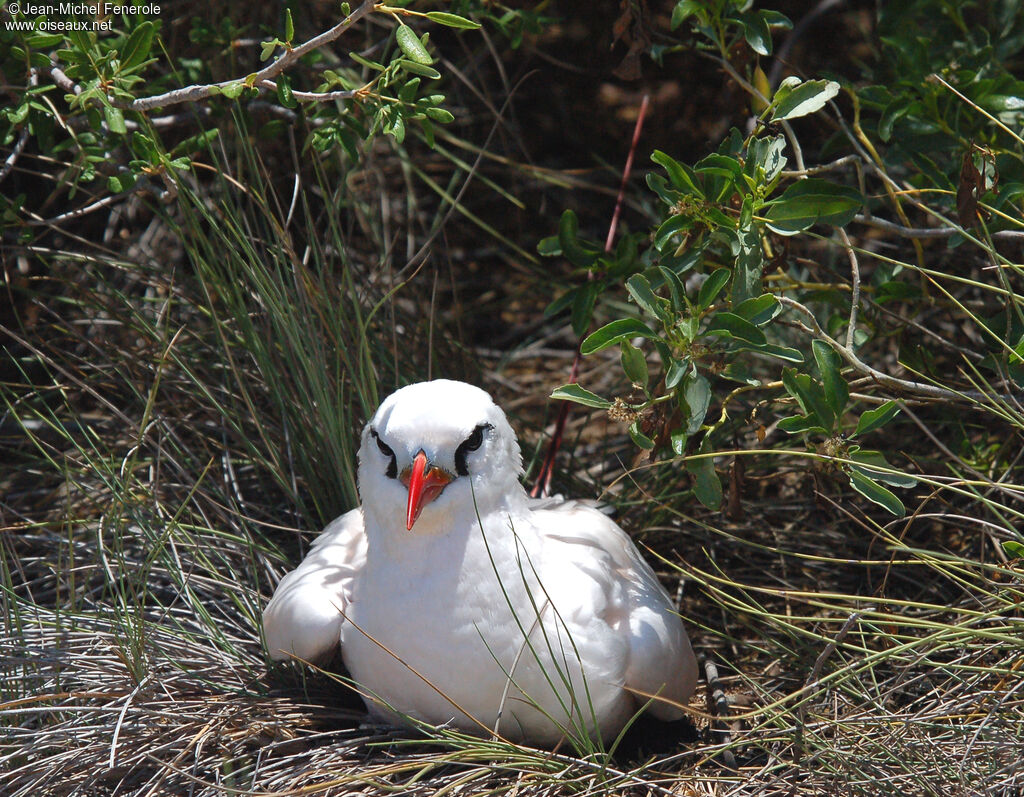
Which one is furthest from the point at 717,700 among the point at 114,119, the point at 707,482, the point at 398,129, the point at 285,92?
the point at 114,119

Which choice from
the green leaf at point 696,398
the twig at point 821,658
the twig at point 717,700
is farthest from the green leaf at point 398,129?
the twig at point 717,700

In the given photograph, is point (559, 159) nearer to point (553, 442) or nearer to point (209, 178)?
point (209, 178)

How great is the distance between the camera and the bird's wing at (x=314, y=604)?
248cm

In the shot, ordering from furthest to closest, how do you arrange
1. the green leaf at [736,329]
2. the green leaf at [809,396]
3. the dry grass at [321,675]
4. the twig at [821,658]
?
the green leaf at [809,396]
the green leaf at [736,329]
the dry grass at [321,675]
the twig at [821,658]

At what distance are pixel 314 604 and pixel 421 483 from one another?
0.51 m

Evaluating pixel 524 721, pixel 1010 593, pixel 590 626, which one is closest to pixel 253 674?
pixel 524 721

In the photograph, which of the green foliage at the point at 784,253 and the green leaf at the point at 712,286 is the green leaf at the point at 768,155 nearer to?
the green foliage at the point at 784,253

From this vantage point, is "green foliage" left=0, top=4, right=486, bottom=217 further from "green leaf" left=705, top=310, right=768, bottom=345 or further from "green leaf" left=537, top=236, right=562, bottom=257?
"green leaf" left=705, top=310, right=768, bottom=345

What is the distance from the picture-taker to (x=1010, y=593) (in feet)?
7.14

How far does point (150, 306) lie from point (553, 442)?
1.43 metres

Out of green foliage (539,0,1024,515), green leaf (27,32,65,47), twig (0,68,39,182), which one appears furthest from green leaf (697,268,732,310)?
twig (0,68,39,182)

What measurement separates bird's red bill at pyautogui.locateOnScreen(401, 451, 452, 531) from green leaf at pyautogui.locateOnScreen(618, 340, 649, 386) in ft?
1.58

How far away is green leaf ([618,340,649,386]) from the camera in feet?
7.80

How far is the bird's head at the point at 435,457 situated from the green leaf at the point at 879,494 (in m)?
0.77
